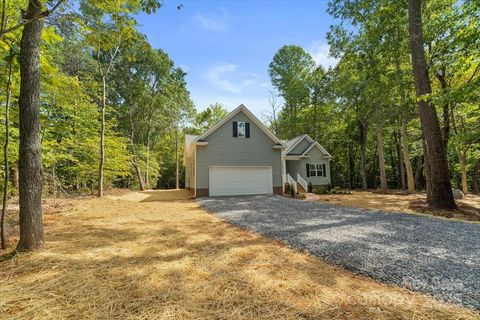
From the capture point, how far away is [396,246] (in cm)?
423

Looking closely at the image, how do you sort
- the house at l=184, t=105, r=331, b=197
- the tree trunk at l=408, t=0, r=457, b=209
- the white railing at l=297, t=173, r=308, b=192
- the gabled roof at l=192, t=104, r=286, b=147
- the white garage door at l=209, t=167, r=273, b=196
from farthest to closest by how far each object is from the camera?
the white railing at l=297, t=173, r=308, b=192
the gabled roof at l=192, t=104, r=286, b=147
the white garage door at l=209, t=167, r=273, b=196
the house at l=184, t=105, r=331, b=197
the tree trunk at l=408, t=0, r=457, b=209

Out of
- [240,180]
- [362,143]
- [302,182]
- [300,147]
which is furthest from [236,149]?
[362,143]

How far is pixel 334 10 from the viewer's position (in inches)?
475

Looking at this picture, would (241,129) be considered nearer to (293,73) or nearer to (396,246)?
(396,246)

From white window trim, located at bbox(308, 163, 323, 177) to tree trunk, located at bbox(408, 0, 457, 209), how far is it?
11.2 m

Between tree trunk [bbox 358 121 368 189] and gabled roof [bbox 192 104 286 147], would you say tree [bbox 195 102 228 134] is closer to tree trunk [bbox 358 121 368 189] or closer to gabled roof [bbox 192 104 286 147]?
tree trunk [bbox 358 121 368 189]

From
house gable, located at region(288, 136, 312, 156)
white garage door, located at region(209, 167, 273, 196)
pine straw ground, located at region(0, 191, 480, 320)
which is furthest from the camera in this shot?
house gable, located at region(288, 136, 312, 156)

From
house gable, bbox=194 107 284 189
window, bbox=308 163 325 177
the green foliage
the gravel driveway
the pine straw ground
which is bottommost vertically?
the gravel driveway

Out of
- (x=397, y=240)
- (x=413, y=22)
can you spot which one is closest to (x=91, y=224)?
(x=397, y=240)

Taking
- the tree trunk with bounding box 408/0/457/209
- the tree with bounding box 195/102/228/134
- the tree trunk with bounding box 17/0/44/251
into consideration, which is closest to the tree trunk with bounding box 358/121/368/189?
the tree trunk with bounding box 408/0/457/209

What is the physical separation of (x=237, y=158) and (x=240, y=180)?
1.40 m

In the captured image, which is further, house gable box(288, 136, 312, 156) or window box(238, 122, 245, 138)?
house gable box(288, 136, 312, 156)

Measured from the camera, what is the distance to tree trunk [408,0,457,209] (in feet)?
27.9

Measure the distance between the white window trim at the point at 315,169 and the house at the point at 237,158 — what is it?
20.1 feet
